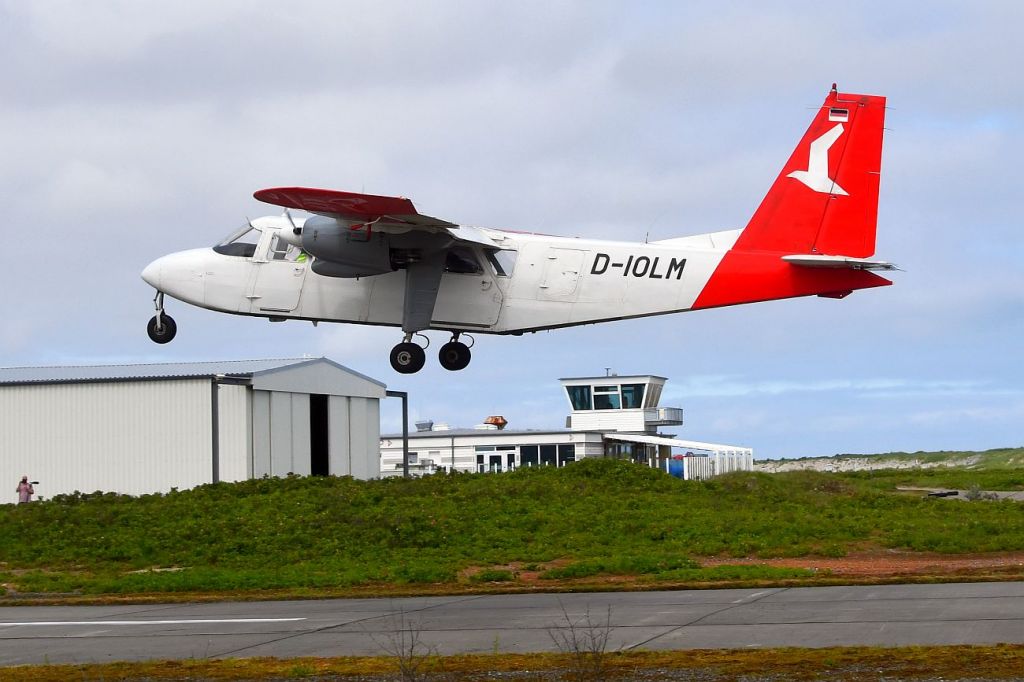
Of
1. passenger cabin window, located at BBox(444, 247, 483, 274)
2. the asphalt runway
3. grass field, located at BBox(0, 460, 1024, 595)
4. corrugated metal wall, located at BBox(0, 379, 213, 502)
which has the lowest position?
the asphalt runway

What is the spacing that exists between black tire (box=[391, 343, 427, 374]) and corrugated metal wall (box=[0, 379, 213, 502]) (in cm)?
2264

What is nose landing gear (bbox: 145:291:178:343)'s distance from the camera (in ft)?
90.0

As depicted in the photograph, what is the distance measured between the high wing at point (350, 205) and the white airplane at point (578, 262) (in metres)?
0.06

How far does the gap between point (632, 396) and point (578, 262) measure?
2388 inches

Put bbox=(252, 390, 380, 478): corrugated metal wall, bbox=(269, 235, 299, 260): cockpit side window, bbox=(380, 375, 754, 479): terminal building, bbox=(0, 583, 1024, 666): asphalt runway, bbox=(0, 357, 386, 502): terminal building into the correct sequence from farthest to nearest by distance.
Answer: bbox=(380, 375, 754, 479): terminal building < bbox=(252, 390, 380, 478): corrugated metal wall < bbox=(0, 357, 386, 502): terminal building < bbox=(269, 235, 299, 260): cockpit side window < bbox=(0, 583, 1024, 666): asphalt runway

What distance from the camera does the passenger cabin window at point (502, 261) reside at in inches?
1006

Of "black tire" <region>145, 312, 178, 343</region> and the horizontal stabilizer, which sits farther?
"black tire" <region>145, 312, 178, 343</region>

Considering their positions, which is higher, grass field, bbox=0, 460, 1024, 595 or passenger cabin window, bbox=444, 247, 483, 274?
passenger cabin window, bbox=444, 247, 483, 274

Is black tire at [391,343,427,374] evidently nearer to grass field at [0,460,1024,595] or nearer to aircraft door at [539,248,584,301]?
aircraft door at [539,248,584,301]

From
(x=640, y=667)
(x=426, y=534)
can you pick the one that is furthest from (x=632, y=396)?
(x=640, y=667)

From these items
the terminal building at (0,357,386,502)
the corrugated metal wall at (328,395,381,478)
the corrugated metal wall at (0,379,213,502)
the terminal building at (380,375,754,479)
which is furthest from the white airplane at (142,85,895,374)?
the terminal building at (380,375,754,479)

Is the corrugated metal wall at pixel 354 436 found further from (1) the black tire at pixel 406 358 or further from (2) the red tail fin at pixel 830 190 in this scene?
(2) the red tail fin at pixel 830 190

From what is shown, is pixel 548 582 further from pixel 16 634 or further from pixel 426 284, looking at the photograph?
pixel 16 634

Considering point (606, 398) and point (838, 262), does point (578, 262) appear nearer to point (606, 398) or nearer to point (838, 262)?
point (838, 262)
